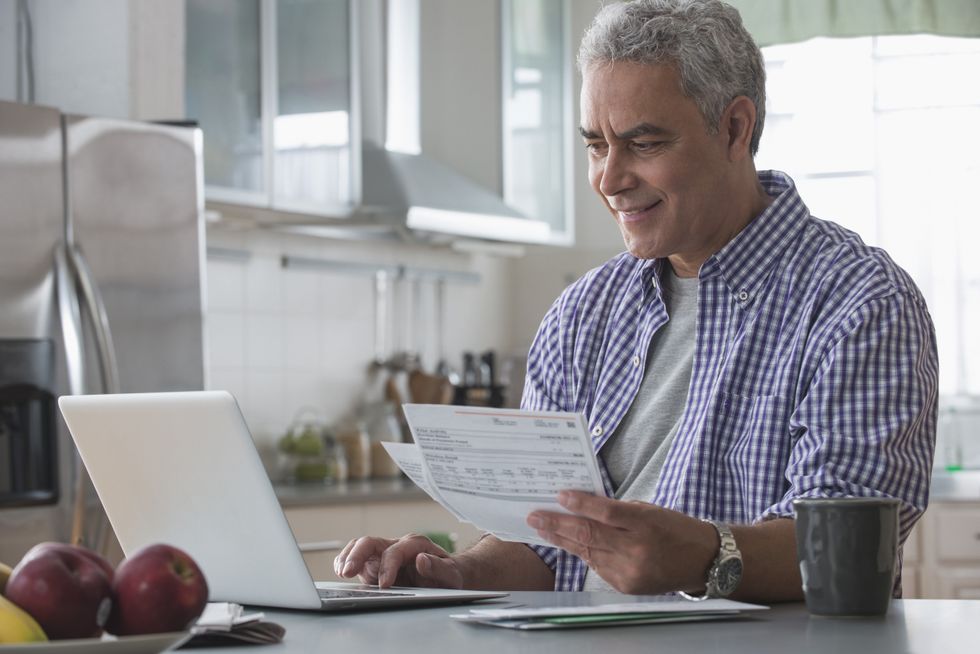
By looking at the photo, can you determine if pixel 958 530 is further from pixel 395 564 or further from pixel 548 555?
pixel 395 564

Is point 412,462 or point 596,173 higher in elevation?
point 596,173

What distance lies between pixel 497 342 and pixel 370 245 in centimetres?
83

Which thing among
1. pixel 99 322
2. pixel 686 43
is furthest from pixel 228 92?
pixel 686 43

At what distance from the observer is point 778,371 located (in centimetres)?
161

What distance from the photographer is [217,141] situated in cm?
345

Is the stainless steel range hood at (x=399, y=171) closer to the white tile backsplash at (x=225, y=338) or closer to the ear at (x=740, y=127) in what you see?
the white tile backsplash at (x=225, y=338)

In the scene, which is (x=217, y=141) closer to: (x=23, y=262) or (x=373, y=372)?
(x=23, y=262)

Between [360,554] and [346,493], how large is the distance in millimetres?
2119

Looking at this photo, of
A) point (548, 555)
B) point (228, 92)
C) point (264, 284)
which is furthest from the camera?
point (264, 284)

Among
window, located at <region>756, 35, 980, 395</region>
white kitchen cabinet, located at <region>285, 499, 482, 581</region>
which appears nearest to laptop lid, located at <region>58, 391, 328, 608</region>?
white kitchen cabinet, located at <region>285, 499, 482, 581</region>

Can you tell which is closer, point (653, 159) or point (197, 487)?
point (197, 487)

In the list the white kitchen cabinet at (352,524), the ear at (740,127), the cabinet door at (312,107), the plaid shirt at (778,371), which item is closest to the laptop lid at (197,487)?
the plaid shirt at (778,371)

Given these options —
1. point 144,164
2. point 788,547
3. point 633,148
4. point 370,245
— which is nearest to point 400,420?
point 370,245

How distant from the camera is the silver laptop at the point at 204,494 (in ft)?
4.04
